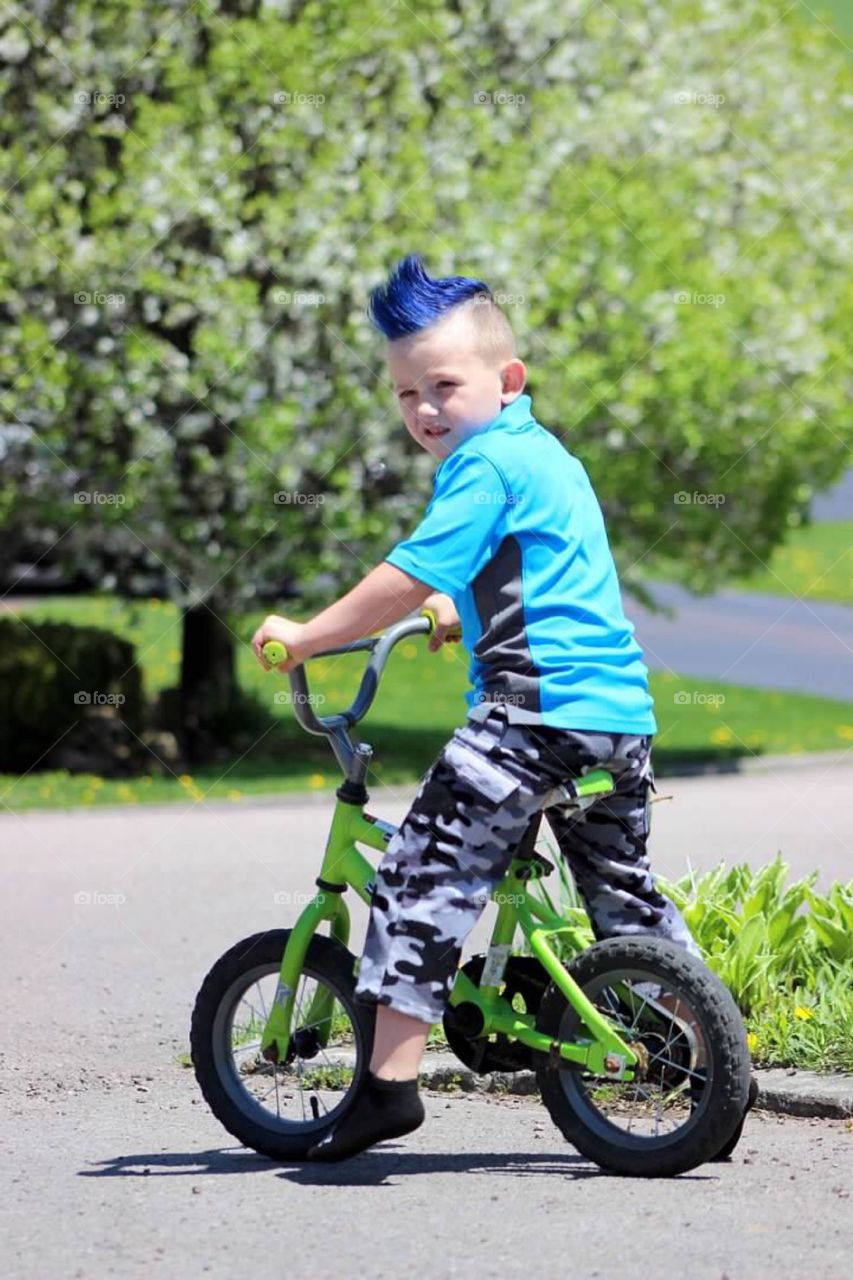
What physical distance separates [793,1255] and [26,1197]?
4.59ft

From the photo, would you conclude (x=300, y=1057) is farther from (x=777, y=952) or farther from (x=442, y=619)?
(x=777, y=952)

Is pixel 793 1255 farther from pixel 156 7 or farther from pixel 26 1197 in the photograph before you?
pixel 156 7

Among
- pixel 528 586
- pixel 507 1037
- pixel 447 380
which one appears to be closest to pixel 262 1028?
pixel 507 1037

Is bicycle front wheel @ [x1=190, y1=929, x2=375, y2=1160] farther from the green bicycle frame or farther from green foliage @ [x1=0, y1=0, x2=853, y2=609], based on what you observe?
green foliage @ [x1=0, y1=0, x2=853, y2=609]

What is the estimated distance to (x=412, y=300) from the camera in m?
4.02

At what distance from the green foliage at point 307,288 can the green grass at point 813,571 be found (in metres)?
11.1

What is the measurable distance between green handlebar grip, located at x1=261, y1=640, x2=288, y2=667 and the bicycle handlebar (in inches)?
1.6

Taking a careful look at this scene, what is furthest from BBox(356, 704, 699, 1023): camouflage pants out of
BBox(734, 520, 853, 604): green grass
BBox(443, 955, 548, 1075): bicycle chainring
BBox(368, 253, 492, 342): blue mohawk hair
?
BBox(734, 520, 853, 604): green grass

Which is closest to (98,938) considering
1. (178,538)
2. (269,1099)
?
(269,1099)

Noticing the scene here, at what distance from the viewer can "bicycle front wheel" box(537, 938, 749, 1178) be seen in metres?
3.79

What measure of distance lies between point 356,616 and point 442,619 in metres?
0.32

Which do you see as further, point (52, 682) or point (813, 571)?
point (813, 571)

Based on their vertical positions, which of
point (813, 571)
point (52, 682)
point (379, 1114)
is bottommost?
point (379, 1114)

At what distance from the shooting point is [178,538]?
12109 millimetres
